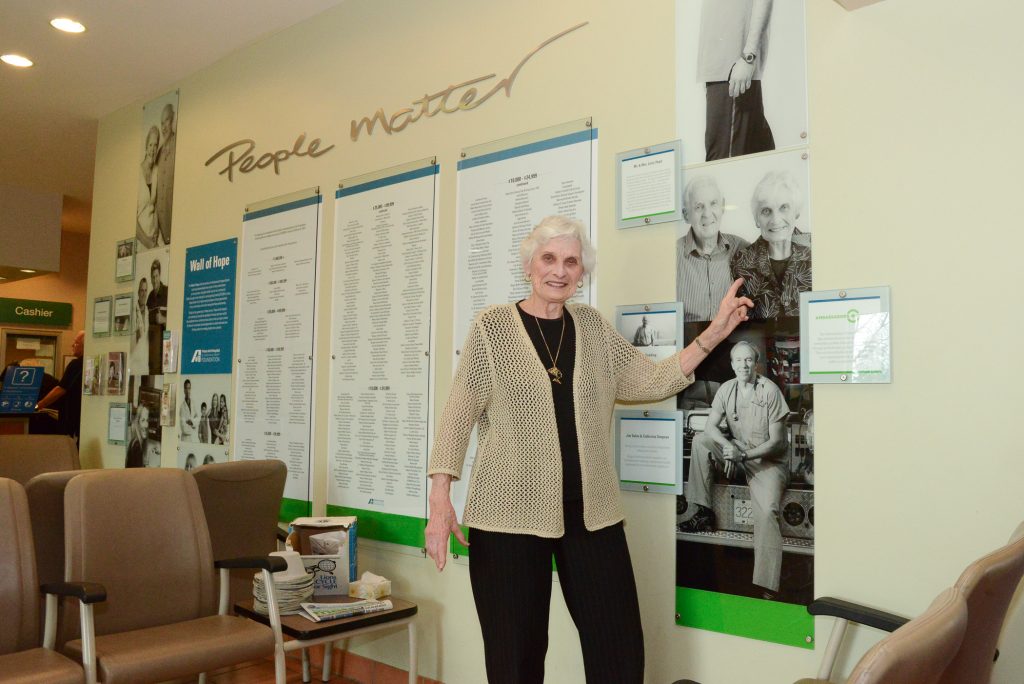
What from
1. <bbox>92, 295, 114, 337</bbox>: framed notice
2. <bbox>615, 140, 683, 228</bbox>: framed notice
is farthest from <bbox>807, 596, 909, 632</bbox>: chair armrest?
<bbox>92, 295, 114, 337</bbox>: framed notice

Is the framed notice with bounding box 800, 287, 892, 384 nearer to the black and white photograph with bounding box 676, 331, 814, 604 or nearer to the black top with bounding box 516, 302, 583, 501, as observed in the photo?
the black and white photograph with bounding box 676, 331, 814, 604

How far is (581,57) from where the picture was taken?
9.34ft

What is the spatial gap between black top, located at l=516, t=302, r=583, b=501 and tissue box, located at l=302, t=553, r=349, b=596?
127cm

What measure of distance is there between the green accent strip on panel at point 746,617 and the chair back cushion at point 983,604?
1017mm

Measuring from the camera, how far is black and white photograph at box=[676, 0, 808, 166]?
2.33 metres

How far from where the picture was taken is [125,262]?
5.26 metres

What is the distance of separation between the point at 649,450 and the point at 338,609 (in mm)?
1260

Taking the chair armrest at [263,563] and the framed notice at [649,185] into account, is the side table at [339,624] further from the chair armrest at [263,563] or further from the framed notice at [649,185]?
the framed notice at [649,185]

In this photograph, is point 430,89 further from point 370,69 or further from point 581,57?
point 581,57

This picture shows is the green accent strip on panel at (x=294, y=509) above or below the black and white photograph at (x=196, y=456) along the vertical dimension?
below

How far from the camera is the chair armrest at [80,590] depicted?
2287 millimetres

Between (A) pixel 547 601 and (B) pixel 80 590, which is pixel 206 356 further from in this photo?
(A) pixel 547 601

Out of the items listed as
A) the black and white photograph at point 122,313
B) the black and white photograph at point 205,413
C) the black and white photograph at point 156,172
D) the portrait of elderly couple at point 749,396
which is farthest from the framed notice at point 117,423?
the portrait of elderly couple at point 749,396

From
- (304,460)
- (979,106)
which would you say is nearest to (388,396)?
(304,460)
